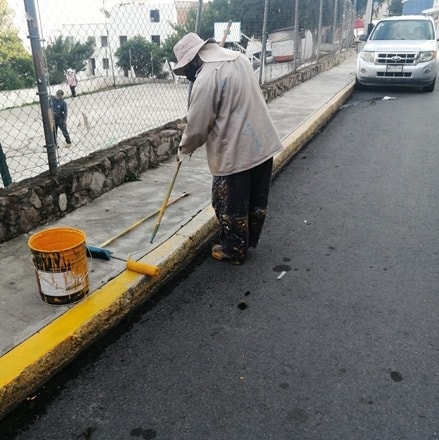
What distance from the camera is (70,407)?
93.7 inches

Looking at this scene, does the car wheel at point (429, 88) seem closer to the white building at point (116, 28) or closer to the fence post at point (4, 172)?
the white building at point (116, 28)

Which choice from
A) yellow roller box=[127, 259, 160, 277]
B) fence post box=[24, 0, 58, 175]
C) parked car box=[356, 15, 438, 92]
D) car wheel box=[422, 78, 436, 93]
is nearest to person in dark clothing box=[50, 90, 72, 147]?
fence post box=[24, 0, 58, 175]

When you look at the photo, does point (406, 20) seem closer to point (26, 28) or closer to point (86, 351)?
point (26, 28)

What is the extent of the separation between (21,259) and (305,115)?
6293 mm

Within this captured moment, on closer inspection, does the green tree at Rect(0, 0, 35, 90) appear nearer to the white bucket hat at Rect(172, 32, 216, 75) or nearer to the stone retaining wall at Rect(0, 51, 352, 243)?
the stone retaining wall at Rect(0, 51, 352, 243)

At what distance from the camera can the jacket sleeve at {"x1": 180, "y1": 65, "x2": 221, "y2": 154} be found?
322 centimetres

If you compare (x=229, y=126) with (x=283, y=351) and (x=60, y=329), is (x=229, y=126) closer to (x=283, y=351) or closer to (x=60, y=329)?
(x=283, y=351)

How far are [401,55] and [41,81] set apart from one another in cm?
971

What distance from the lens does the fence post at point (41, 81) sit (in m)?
3.62

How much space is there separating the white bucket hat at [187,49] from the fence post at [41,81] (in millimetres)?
1195

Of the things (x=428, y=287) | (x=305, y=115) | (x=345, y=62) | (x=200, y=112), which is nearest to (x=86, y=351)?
(x=200, y=112)

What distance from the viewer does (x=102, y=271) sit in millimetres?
3348

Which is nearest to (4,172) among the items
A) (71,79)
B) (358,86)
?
(71,79)

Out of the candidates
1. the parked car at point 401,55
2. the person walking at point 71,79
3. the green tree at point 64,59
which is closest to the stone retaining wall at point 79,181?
the person walking at point 71,79
